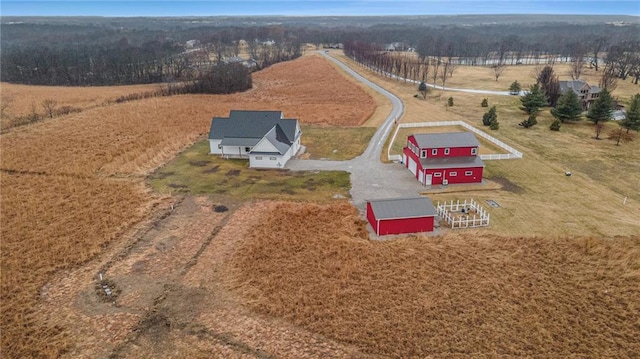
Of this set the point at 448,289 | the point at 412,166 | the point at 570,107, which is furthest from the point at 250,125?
the point at 570,107

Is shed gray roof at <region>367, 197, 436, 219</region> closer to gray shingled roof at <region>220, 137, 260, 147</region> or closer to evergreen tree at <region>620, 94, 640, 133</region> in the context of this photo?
gray shingled roof at <region>220, 137, 260, 147</region>

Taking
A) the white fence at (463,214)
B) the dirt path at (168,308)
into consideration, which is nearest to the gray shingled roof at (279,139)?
the dirt path at (168,308)

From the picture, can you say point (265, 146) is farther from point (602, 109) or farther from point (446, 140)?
point (602, 109)

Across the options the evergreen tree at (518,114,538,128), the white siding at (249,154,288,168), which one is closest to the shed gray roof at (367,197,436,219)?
the white siding at (249,154,288,168)

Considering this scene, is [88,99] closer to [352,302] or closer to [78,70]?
[78,70]

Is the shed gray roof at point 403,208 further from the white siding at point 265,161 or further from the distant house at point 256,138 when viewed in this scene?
the distant house at point 256,138

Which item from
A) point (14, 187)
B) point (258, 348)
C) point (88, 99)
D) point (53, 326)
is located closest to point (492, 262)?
point (258, 348)
